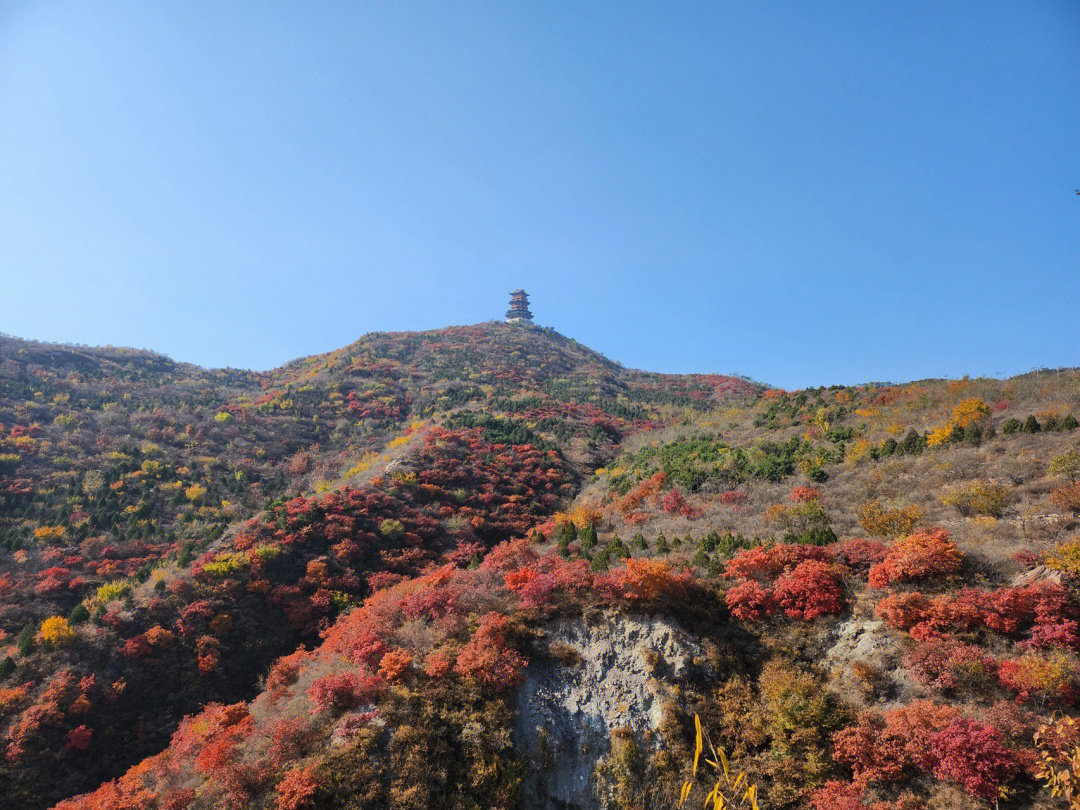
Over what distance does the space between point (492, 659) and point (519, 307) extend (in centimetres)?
11483

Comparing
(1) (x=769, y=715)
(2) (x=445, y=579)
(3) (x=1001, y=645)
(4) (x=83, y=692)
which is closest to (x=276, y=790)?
(2) (x=445, y=579)

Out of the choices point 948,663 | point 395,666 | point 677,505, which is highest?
point 677,505

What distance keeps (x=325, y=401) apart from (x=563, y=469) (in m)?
32.9

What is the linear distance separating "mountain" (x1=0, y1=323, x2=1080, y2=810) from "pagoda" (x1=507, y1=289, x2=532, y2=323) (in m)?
85.6

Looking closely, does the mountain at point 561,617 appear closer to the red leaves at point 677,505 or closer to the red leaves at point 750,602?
the red leaves at point 750,602

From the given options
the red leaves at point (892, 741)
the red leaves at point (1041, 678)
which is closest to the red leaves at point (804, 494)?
the red leaves at point (1041, 678)

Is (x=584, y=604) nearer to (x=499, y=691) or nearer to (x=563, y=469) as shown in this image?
(x=499, y=691)

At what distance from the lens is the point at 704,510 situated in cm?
3209

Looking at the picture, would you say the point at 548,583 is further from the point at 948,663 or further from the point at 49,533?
the point at 49,533

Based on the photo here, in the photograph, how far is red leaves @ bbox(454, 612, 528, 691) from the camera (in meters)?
19.3

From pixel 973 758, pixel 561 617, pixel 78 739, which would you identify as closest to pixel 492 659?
pixel 561 617

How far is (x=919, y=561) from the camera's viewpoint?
749 inches

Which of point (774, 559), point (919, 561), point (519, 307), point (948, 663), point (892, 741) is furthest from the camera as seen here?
point (519, 307)

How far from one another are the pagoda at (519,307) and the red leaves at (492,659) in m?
111
